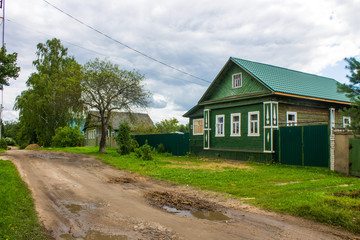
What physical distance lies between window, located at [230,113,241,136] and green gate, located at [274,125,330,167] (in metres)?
3.48

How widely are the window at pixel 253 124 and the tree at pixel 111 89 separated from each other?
11821 mm

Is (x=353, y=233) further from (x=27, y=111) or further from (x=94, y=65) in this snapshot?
(x=27, y=111)

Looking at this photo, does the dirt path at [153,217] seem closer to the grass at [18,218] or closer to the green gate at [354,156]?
the grass at [18,218]

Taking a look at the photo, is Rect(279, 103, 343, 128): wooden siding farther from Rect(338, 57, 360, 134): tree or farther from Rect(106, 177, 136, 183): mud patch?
Rect(338, 57, 360, 134): tree

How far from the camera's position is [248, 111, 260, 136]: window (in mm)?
19938

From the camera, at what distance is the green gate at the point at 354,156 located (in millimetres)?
13000

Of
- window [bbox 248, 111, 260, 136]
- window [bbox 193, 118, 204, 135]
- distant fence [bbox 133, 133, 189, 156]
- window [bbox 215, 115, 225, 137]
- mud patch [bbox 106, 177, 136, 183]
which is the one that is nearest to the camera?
mud patch [bbox 106, 177, 136, 183]

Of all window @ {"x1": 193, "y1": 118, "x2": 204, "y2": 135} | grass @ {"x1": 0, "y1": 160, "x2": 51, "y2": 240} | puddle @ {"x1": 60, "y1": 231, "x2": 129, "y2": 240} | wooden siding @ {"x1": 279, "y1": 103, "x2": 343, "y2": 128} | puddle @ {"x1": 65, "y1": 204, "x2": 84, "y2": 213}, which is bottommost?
puddle @ {"x1": 65, "y1": 204, "x2": 84, "y2": 213}

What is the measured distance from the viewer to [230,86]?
22.5 m

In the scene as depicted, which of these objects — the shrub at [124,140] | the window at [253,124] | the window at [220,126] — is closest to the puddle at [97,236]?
the window at [253,124]

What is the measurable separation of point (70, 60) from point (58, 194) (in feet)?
127

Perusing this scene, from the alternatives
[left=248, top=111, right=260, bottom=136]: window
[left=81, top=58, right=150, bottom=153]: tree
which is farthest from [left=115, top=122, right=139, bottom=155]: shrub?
[left=248, top=111, right=260, bottom=136]: window

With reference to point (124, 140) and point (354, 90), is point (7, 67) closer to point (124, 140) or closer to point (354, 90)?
point (124, 140)

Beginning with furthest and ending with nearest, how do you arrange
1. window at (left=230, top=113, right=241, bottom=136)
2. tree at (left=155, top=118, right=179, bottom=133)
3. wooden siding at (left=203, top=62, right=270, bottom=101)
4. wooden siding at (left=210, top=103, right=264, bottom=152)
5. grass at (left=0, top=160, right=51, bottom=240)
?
tree at (left=155, top=118, right=179, bottom=133) < window at (left=230, top=113, right=241, bottom=136) < wooden siding at (left=203, top=62, right=270, bottom=101) < wooden siding at (left=210, top=103, right=264, bottom=152) < grass at (left=0, top=160, right=51, bottom=240)
